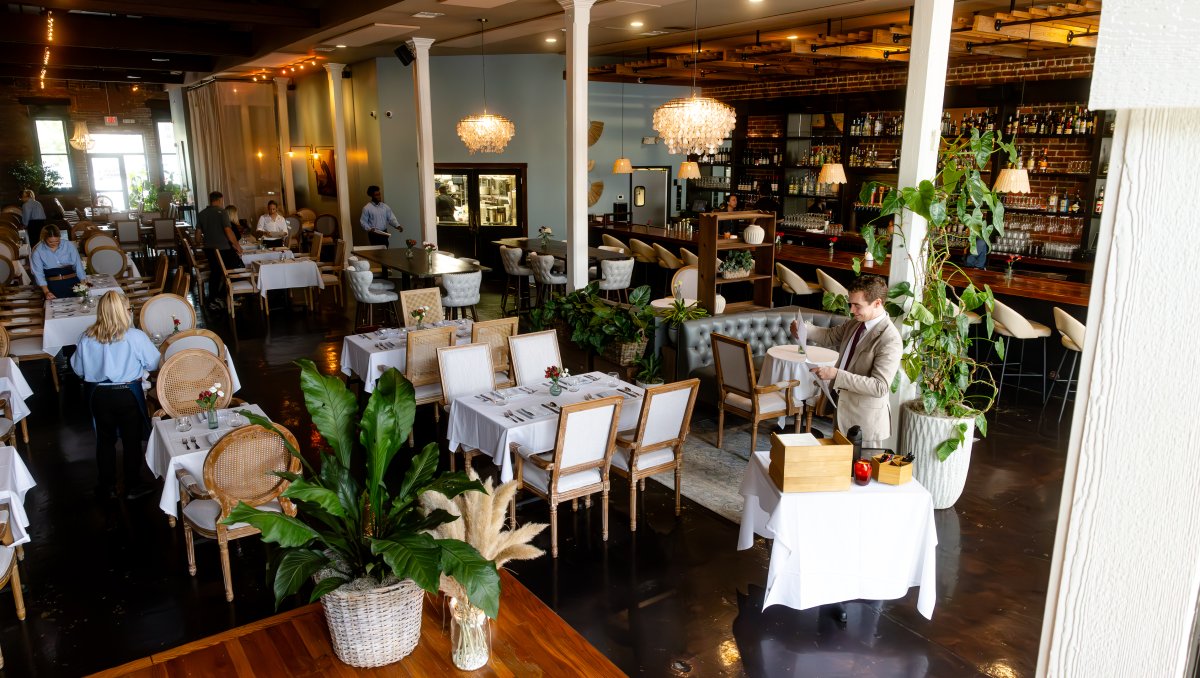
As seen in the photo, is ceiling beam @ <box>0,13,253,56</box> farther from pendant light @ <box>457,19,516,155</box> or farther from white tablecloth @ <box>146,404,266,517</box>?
white tablecloth @ <box>146,404,266,517</box>

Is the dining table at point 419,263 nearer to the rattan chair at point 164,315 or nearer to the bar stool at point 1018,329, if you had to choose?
the rattan chair at point 164,315

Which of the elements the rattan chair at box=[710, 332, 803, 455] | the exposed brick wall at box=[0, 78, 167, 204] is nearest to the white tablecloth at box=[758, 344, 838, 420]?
the rattan chair at box=[710, 332, 803, 455]

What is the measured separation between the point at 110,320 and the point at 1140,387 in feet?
20.0

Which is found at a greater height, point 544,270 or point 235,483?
point 544,270

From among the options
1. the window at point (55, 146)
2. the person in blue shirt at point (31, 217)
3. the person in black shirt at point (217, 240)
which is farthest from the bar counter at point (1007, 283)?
the window at point (55, 146)

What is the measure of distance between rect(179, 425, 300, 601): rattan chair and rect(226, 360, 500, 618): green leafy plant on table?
160 centimetres

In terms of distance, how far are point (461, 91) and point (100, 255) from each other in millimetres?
6595

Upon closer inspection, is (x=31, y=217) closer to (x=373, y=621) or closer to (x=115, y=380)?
(x=115, y=380)

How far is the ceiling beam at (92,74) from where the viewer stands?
57.3ft

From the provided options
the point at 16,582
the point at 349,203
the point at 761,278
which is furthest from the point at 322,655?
the point at 349,203

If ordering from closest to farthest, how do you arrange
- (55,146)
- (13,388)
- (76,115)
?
(13,388) < (55,146) < (76,115)

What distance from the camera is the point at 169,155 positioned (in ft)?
74.0

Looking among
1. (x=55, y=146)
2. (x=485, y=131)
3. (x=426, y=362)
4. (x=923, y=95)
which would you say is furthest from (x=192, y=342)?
(x=55, y=146)

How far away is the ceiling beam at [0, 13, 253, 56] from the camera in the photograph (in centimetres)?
1133
